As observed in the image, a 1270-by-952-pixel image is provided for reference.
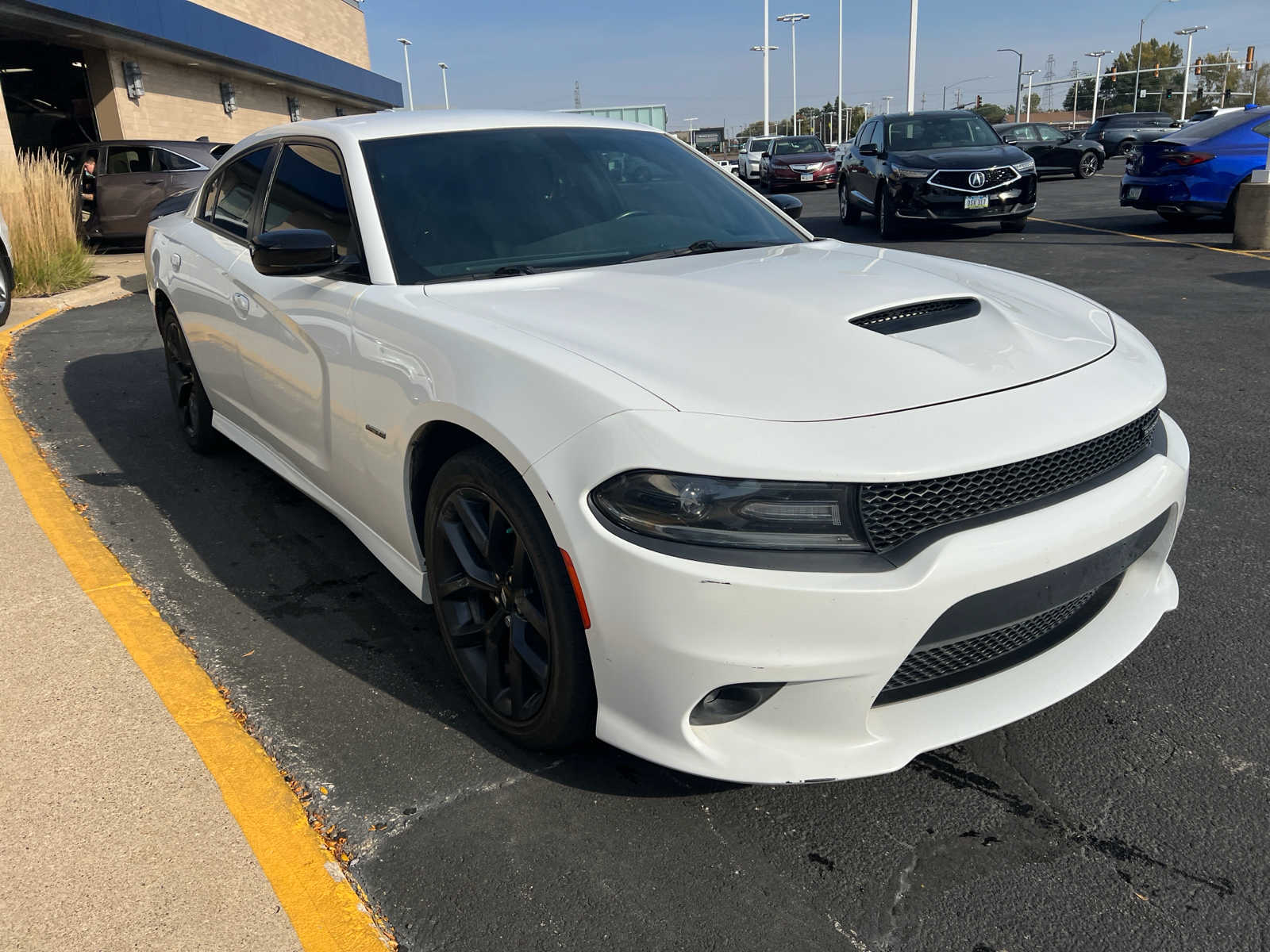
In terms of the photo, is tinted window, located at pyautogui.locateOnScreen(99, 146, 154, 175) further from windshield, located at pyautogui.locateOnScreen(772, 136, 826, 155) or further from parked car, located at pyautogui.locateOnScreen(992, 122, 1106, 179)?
parked car, located at pyautogui.locateOnScreen(992, 122, 1106, 179)

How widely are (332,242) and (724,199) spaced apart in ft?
4.95

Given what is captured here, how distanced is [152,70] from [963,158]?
16732 mm

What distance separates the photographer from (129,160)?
580 inches

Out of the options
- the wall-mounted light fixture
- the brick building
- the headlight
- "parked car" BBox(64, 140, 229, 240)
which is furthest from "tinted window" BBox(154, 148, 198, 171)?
the headlight

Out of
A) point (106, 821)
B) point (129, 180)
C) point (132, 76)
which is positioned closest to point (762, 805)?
point (106, 821)

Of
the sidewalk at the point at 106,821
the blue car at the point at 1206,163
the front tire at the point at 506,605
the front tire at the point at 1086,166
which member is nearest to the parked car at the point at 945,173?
the blue car at the point at 1206,163

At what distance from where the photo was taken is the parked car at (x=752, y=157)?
1232 inches

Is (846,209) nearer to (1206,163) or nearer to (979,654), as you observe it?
(1206,163)

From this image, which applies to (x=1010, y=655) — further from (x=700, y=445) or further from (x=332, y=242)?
(x=332, y=242)

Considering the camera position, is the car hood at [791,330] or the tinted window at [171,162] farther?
the tinted window at [171,162]

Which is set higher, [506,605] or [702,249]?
[702,249]

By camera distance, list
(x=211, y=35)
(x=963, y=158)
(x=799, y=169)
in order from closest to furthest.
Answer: (x=963, y=158) → (x=211, y=35) → (x=799, y=169)

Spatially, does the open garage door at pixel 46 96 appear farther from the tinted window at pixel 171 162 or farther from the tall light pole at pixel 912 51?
the tall light pole at pixel 912 51

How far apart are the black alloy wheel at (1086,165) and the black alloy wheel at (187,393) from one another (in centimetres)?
2506
